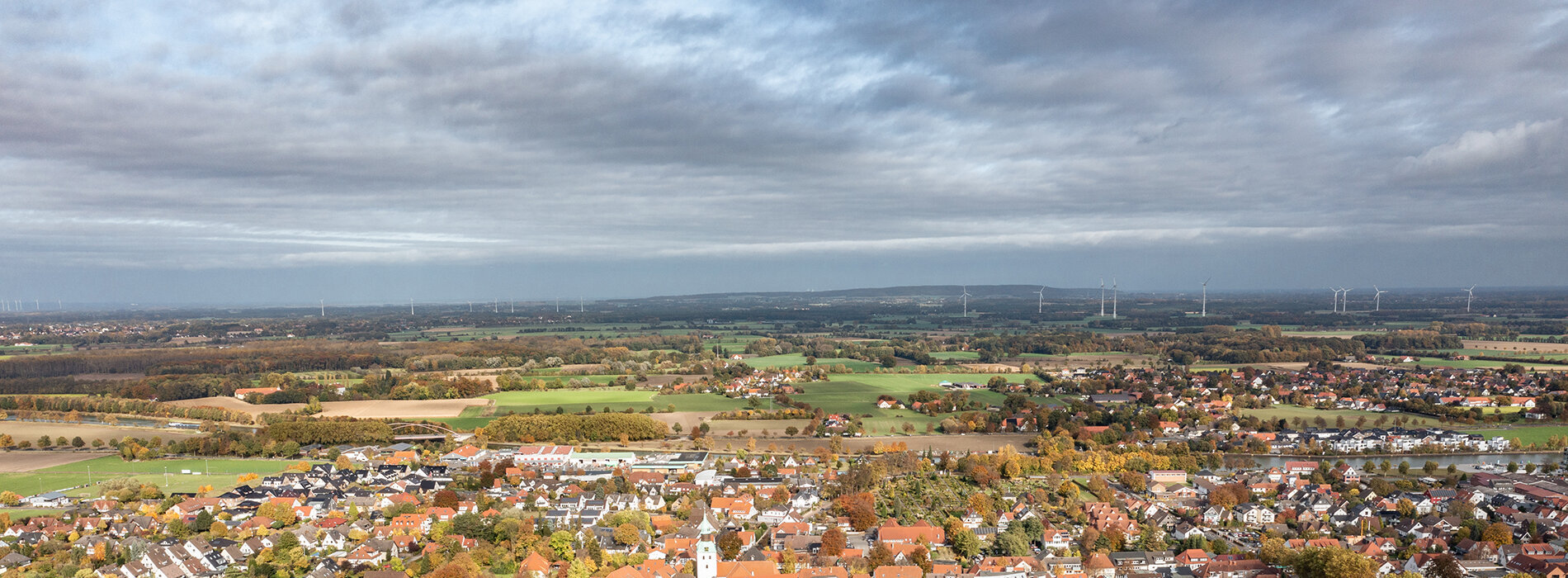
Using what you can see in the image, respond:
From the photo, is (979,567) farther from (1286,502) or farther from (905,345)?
(905,345)

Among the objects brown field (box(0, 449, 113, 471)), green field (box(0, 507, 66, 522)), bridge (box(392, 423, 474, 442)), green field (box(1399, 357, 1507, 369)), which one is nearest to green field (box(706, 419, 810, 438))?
bridge (box(392, 423, 474, 442))

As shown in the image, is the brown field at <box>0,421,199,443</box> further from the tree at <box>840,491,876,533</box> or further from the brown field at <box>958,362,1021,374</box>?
the brown field at <box>958,362,1021,374</box>

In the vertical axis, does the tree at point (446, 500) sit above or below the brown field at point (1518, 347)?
below

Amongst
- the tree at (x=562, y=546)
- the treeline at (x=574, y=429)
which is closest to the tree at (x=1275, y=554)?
the tree at (x=562, y=546)

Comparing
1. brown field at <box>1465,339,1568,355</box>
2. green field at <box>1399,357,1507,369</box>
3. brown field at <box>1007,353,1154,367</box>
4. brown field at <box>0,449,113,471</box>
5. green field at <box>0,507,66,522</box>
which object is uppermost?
brown field at <box>1465,339,1568,355</box>

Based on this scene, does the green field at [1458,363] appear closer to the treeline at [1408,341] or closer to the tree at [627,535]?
the treeline at [1408,341]
